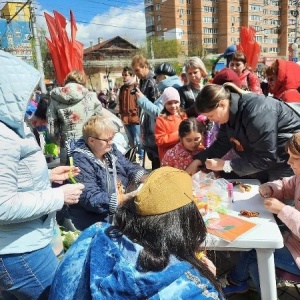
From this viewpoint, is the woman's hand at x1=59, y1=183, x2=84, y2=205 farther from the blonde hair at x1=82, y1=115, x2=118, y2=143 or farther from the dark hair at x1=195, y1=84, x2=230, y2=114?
the dark hair at x1=195, y1=84, x2=230, y2=114

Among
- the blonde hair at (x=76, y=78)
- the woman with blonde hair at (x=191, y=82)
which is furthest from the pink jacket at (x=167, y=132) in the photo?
the blonde hair at (x=76, y=78)

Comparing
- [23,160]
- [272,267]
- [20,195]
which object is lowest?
[272,267]

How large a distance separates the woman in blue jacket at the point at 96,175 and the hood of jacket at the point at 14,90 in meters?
0.82

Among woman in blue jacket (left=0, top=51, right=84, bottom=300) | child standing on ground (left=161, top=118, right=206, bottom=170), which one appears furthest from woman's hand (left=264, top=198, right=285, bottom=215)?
woman in blue jacket (left=0, top=51, right=84, bottom=300)

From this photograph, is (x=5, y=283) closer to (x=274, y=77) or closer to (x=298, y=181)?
(x=298, y=181)

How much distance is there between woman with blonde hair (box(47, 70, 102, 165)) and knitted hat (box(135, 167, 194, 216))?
2.26 m

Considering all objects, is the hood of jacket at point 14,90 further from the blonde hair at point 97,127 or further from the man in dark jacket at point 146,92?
the man in dark jacket at point 146,92

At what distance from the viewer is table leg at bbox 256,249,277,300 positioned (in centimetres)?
149

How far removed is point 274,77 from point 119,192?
2062 millimetres

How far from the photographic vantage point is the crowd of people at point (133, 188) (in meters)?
0.89

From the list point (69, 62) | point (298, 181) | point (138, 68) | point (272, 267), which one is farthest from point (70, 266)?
point (69, 62)

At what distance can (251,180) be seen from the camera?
7.35 feet

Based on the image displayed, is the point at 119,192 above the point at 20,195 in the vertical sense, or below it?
below

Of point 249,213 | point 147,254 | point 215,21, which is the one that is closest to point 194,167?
point 249,213
